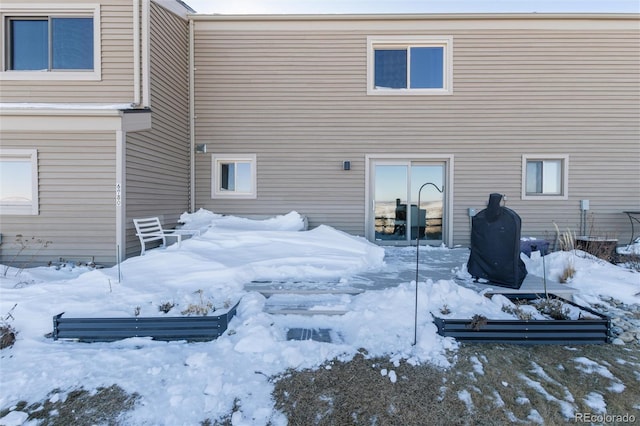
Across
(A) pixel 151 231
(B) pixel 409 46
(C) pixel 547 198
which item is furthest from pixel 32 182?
(C) pixel 547 198

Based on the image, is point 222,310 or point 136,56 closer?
point 222,310

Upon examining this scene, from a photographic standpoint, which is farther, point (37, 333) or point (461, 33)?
point (461, 33)

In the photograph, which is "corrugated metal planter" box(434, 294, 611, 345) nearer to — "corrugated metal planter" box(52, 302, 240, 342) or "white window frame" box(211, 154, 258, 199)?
"corrugated metal planter" box(52, 302, 240, 342)

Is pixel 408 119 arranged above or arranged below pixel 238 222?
above

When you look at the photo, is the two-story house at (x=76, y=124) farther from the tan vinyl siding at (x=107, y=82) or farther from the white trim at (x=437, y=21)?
the white trim at (x=437, y=21)

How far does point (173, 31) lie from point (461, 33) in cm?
671

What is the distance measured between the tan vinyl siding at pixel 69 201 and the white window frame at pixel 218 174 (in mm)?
2580

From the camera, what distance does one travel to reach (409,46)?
26.0 feet

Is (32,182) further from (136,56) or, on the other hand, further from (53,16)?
(53,16)

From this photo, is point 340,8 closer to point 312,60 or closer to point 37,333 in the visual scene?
point 312,60

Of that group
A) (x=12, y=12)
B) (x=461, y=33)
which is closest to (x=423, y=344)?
(x=461, y=33)

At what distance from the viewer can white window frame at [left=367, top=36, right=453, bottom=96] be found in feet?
25.7

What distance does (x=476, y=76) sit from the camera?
25.7ft

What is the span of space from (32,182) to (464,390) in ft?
23.6
